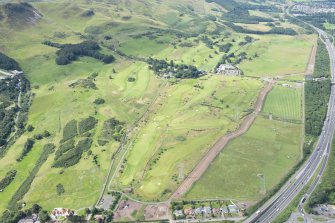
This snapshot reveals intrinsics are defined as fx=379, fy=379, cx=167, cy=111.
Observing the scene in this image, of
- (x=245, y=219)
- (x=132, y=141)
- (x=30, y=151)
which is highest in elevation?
(x=245, y=219)

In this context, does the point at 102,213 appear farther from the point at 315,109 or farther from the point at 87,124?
the point at 315,109

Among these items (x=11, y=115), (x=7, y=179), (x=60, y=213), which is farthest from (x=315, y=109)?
(x=11, y=115)

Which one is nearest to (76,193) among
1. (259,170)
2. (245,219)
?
(245,219)

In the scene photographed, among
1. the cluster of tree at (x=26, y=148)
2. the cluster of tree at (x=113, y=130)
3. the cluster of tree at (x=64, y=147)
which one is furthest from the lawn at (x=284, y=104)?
the cluster of tree at (x=26, y=148)

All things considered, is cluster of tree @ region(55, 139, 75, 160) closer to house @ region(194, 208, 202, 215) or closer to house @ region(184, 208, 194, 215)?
house @ region(184, 208, 194, 215)

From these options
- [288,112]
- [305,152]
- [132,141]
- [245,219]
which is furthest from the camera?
[288,112]

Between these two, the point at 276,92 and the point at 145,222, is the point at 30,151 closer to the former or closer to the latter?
the point at 145,222

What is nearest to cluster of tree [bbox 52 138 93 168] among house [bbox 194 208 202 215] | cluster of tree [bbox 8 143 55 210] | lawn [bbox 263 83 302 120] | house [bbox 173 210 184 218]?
cluster of tree [bbox 8 143 55 210]
